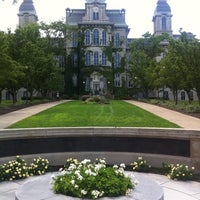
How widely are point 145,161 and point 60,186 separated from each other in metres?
4.29

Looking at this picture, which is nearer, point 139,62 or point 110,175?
point 110,175

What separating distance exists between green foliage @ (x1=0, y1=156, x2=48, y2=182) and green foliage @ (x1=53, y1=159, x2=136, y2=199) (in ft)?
9.44

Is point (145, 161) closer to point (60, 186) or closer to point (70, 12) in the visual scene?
point (60, 186)

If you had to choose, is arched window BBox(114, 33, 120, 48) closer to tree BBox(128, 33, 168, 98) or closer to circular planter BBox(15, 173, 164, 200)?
tree BBox(128, 33, 168, 98)

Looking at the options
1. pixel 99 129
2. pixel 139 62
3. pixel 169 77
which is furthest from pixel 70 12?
pixel 99 129

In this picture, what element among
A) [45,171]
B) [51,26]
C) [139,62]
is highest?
[51,26]

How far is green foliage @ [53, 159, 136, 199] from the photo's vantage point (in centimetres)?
649

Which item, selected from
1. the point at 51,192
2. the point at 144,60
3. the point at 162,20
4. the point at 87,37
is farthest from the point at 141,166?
the point at 162,20

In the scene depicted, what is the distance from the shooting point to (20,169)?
9.71 metres

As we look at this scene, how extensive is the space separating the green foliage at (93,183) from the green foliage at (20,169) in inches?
113

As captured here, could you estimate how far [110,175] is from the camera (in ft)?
22.8

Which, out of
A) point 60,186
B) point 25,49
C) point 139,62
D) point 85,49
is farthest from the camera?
point 85,49

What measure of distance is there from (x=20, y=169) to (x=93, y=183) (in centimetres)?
369

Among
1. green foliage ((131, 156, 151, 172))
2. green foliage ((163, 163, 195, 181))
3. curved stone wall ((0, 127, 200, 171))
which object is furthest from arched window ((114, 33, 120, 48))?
green foliage ((163, 163, 195, 181))
